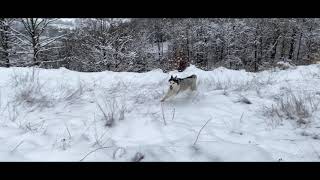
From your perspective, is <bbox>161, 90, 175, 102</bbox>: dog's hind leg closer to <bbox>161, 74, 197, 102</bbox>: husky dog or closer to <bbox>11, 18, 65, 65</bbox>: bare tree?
<bbox>161, 74, 197, 102</bbox>: husky dog

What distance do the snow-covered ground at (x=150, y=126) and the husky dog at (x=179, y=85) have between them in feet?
0.36

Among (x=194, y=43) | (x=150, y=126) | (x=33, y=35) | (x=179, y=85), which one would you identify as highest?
(x=33, y=35)

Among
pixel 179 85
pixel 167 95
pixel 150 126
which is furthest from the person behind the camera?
pixel 179 85

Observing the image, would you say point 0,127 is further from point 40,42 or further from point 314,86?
point 40,42

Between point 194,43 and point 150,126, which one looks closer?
point 150,126

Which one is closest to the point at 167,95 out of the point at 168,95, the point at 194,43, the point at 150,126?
the point at 168,95

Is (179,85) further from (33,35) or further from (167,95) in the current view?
(33,35)

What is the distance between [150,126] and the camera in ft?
11.7

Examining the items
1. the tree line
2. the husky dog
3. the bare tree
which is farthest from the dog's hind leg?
the tree line

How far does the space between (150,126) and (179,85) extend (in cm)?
218

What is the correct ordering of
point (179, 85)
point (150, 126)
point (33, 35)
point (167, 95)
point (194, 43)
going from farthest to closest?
point (194, 43), point (33, 35), point (179, 85), point (167, 95), point (150, 126)

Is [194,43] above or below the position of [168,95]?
below
